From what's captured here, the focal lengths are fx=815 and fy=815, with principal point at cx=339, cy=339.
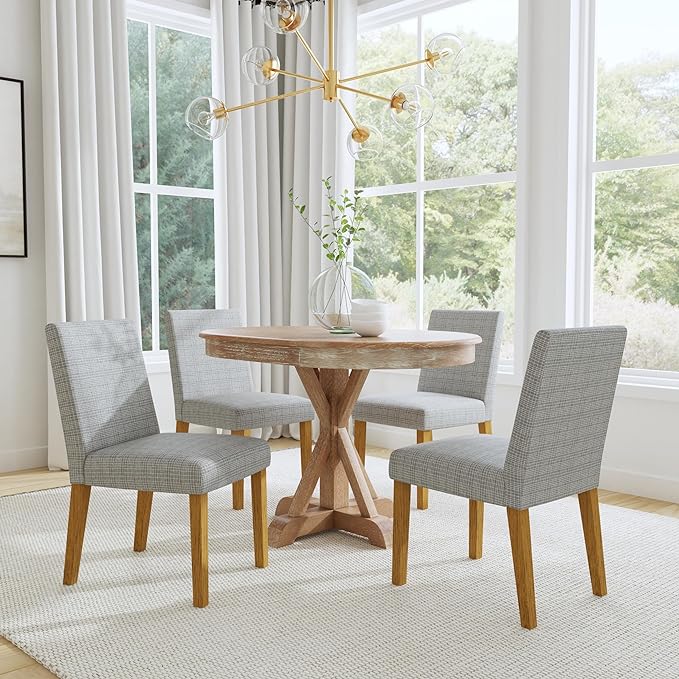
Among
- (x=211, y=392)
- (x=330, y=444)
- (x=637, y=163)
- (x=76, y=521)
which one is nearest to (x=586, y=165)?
(x=637, y=163)

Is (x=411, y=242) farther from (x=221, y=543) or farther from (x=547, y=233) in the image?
(x=221, y=543)

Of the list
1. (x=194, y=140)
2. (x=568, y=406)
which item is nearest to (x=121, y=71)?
(x=194, y=140)

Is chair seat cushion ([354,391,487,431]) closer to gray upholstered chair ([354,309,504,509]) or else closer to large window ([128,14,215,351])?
gray upholstered chair ([354,309,504,509])

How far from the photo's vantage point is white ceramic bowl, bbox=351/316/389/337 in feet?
8.99

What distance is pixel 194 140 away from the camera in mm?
5039

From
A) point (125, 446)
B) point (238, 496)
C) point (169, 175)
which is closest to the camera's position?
point (125, 446)

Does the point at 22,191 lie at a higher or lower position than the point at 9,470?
higher

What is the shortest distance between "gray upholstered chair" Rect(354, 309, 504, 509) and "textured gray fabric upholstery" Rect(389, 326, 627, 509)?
0.83 m

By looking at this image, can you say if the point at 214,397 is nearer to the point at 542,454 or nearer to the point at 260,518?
the point at 260,518

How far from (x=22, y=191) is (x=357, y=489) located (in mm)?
2491

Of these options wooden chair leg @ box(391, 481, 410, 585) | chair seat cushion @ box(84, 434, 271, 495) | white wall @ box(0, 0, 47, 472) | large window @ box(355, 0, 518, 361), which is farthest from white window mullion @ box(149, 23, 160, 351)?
wooden chair leg @ box(391, 481, 410, 585)

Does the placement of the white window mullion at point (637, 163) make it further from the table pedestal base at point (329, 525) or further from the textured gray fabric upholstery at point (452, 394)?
the table pedestal base at point (329, 525)

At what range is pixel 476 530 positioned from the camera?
9.28 feet

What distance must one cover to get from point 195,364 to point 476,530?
56.9 inches
